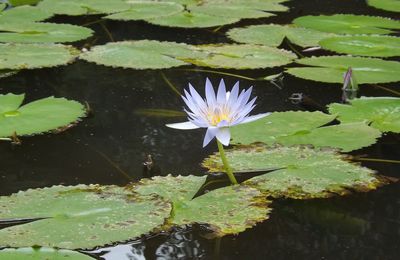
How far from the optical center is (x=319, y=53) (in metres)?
2.71

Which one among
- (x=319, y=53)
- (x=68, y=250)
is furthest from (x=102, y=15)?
(x=68, y=250)

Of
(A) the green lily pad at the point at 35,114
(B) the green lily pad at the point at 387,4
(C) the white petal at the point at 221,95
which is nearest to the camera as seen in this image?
(C) the white petal at the point at 221,95

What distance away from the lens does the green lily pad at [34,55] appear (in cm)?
238

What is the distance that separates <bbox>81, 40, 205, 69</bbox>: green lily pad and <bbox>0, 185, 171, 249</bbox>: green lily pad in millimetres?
978

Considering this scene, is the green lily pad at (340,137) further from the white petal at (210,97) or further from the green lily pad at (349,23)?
the green lily pad at (349,23)

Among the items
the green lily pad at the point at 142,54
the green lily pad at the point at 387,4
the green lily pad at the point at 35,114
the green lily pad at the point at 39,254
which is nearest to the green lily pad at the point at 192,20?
the green lily pad at the point at 142,54

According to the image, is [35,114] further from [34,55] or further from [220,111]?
[220,111]

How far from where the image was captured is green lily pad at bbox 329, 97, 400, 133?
6.28ft

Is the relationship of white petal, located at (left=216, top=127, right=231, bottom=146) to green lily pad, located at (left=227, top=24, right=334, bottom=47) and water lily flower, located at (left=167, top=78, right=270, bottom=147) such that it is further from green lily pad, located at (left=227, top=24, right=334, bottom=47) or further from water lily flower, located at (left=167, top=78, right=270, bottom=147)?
green lily pad, located at (left=227, top=24, right=334, bottom=47)

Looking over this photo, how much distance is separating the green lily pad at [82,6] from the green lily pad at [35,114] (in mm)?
1181

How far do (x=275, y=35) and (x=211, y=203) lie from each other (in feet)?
5.02

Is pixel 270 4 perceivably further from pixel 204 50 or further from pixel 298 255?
pixel 298 255

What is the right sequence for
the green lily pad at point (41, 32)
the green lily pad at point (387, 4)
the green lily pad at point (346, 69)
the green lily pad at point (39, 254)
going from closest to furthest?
the green lily pad at point (39, 254) < the green lily pad at point (346, 69) < the green lily pad at point (41, 32) < the green lily pad at point (387, 4)

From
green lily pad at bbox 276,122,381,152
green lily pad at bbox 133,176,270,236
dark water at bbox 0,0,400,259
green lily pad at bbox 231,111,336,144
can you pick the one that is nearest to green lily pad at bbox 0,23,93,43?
dark water at bbox 0,0,400,259
